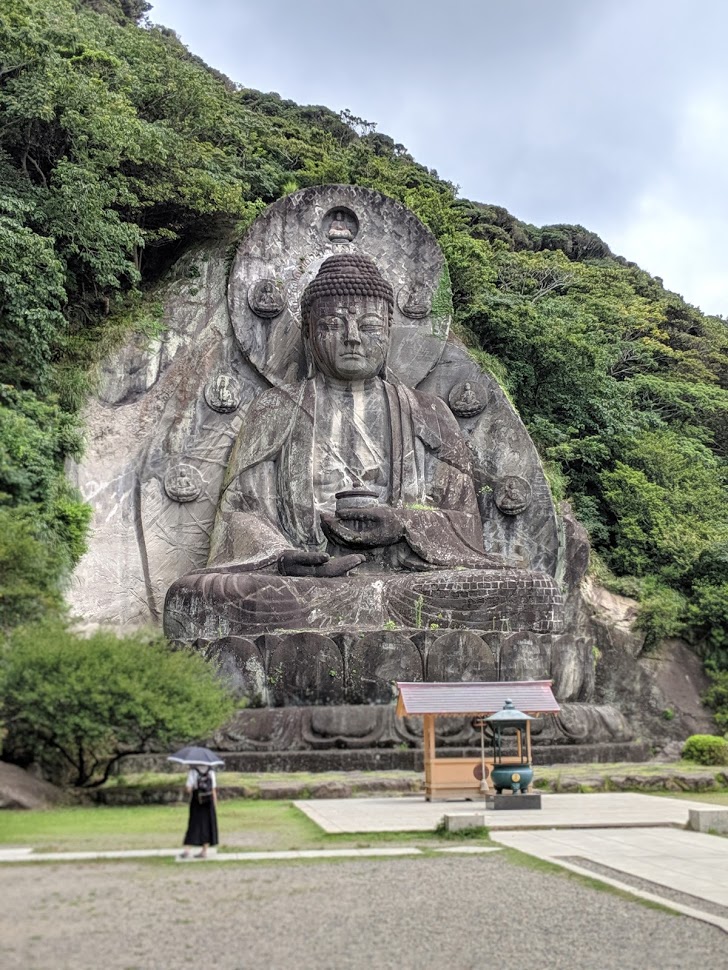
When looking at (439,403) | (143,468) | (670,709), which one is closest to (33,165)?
(143,468)

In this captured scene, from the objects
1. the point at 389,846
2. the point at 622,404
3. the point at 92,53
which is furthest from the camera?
the point at 622,404

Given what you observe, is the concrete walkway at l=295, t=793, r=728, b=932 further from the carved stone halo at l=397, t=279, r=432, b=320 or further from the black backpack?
Result: the carved stone halo at l=397, t=279, r=432, b=320

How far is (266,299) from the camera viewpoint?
1466 cm

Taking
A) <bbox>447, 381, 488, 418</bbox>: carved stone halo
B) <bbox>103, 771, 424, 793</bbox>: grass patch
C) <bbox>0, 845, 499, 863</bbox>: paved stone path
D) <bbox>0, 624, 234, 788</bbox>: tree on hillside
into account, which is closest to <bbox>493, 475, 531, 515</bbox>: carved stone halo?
<bbox>447, 381, 488, 418</bbox>: carved stone halo

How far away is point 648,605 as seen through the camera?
14156 mm

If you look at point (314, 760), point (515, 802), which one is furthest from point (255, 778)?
point (515, 802)

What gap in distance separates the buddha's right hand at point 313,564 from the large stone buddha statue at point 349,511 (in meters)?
0.01

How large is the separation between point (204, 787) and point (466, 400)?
32.3ft

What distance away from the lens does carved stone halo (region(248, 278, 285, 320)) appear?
48.0 ft

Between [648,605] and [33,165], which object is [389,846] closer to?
[648,605]

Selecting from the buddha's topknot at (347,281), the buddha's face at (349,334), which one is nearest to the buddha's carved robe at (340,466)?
the buddha's face at (349,334)

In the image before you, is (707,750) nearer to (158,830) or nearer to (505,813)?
(505,813)

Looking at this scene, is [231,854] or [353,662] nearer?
[231,854]

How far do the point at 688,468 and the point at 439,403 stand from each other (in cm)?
499
